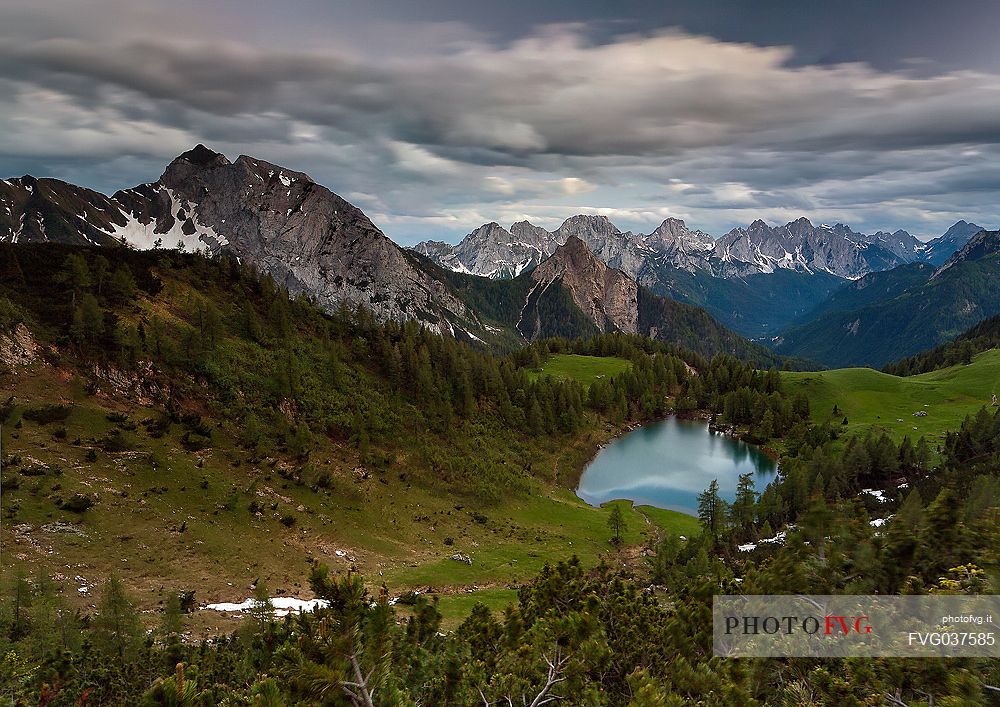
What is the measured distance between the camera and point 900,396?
153 m

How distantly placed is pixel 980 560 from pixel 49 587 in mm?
41397

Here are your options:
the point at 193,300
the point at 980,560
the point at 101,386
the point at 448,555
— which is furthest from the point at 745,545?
the point at 193,300

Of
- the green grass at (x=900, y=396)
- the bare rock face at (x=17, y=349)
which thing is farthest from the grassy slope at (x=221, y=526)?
the green grass at (x=900, y=396)

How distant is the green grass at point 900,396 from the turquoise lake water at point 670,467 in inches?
1160

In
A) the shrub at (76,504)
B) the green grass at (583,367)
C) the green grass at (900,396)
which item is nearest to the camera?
the shrub at (76,504)

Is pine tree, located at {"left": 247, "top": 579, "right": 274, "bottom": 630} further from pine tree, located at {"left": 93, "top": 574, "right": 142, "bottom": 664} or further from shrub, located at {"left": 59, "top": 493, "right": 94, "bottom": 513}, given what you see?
shrub, located at {"left": 59, "top": 493, "right": 94, "bottom": 513}

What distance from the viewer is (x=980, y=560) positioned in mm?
14273

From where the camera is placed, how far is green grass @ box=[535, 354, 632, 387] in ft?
555

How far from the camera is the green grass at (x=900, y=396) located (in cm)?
12850

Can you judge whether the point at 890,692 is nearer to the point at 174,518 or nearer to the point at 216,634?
the point at 216,634

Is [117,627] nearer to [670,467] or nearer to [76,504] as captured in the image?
[76,504]

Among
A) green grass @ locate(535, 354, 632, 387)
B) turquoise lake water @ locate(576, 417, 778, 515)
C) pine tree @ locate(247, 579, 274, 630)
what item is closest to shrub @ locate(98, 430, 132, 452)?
pine tree @ locate(247, 579, 274, 630)

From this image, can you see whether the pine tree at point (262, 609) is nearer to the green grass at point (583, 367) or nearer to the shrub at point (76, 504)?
the shrub at point (76, 504)

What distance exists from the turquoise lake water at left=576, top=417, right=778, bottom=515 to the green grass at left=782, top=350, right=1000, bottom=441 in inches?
1160
